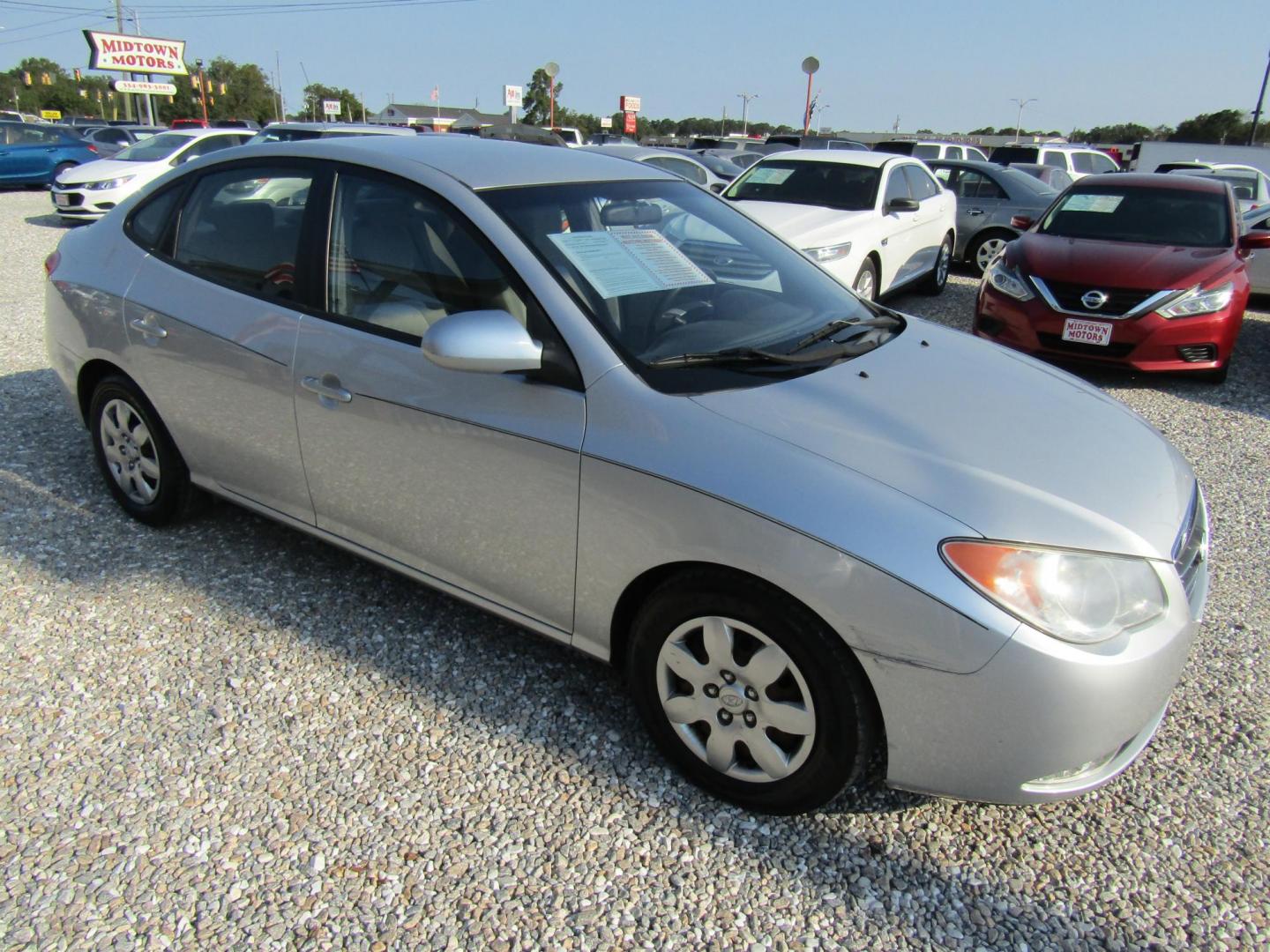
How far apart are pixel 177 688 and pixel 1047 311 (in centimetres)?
617

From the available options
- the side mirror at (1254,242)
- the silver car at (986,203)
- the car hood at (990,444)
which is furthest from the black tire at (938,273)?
the car hood at (990,444)

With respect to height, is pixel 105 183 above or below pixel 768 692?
above

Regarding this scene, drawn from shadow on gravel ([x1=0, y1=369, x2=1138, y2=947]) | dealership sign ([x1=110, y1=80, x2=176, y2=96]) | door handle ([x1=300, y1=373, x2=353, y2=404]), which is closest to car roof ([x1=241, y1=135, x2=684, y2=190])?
door handle ([x1=300, y1=373, x2=353, y2=404])

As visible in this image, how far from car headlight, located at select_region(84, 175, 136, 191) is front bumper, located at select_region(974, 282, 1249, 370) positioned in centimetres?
1287

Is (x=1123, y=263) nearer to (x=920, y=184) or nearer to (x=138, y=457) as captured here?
(x=920, y=184)

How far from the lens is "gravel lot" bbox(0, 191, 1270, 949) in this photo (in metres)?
2.11

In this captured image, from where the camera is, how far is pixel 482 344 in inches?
93.6

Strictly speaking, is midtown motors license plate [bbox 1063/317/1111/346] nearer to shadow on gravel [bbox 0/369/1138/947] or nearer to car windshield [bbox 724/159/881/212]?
car windshield [bbox 724/159/881/212]

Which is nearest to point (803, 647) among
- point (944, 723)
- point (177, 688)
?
point (944, 723)

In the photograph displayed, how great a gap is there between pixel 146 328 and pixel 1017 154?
778 inches

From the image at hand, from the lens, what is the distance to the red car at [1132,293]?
6.51 metres

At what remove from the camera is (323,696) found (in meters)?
2.89

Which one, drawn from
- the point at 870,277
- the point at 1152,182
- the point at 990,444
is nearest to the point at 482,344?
the point at 990,444

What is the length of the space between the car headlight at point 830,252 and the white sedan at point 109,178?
9.75 meters
